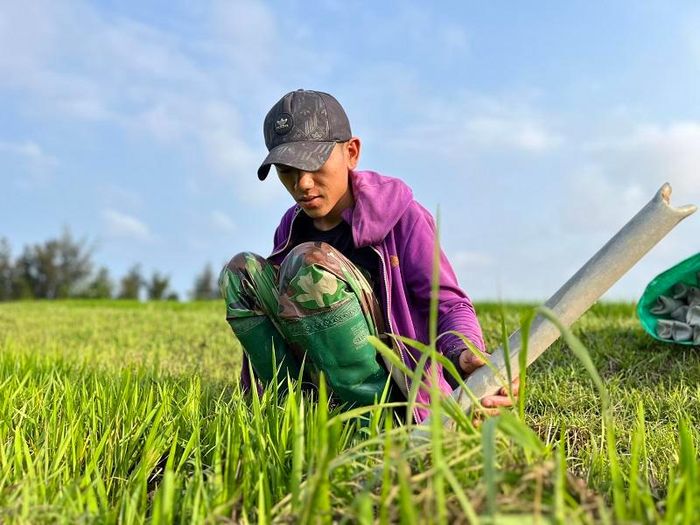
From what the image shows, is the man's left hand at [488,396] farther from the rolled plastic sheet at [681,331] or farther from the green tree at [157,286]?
the green tree at [157,286]

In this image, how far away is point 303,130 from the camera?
2.07 m

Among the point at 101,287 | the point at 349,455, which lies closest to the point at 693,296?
the point at 349,455

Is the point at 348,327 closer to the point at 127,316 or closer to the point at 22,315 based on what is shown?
the point at 127,316

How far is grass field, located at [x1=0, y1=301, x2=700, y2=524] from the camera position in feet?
2.87

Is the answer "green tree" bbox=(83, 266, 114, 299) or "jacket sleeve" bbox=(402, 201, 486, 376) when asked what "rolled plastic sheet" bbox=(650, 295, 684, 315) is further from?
"green tree" bbox=(83, 266, 114, 299)

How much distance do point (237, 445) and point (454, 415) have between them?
437 mm

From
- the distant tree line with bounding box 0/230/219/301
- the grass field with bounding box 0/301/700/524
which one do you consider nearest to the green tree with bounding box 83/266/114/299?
the distant tree line with bounding box 0/230/219/301

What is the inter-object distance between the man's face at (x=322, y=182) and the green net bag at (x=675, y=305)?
174 centimetres

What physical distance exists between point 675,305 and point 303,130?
2.10 meters

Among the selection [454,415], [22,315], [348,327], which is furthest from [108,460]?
[22,315]

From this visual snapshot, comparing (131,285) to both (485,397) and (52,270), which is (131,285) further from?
(485,397)

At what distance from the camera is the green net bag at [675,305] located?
2.91 m

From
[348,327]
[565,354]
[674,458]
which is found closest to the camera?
[674,458]

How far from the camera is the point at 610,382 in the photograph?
2725mm
